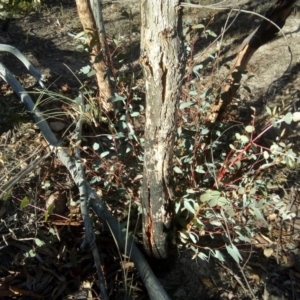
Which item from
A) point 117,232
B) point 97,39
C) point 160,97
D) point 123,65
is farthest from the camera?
point 123,65

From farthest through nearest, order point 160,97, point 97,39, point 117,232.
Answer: point 97,39, point 117,232, point 160,97

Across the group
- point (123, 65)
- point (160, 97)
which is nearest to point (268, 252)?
point (160, 97)

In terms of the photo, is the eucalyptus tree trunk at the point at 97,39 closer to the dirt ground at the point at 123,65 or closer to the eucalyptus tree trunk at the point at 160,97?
the dirt ground at the point at 123,65

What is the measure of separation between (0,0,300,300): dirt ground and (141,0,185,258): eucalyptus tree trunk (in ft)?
1.57

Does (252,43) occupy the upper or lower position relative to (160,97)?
lower

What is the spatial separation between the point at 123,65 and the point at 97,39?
1.40 m

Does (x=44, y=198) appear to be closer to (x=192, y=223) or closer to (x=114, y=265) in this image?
(x=114, y=265)

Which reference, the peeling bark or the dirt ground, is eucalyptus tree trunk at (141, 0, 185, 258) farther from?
the peeling bark

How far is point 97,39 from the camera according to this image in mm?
2873

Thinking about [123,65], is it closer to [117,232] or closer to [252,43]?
[252,43]

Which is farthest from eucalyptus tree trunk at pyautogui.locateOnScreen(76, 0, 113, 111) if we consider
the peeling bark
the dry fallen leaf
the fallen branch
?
the dry fallen leaf

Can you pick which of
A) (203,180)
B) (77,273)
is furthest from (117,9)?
(77,273)

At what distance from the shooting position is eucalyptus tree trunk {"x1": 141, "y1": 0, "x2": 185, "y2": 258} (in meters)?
1.65

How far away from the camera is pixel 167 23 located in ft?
5.39
